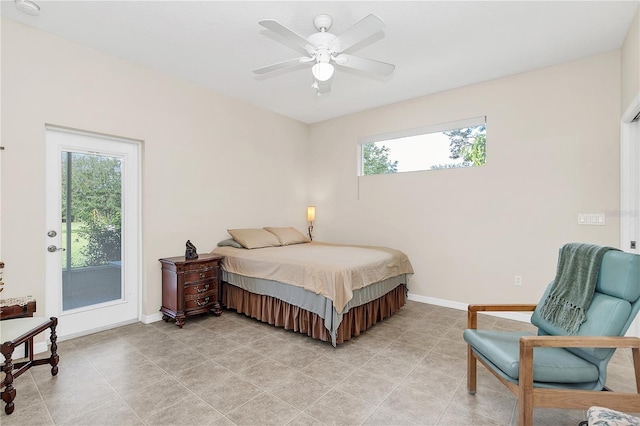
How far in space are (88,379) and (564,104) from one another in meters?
5.13

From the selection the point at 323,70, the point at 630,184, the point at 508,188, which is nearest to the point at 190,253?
the point at 323,70

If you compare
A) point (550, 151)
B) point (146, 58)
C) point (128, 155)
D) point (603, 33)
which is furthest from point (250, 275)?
point (603, 33)

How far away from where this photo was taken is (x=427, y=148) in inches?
172

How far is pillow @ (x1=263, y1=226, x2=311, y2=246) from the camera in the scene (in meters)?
4.55

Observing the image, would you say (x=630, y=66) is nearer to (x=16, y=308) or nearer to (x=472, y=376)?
(x=472, y=376)

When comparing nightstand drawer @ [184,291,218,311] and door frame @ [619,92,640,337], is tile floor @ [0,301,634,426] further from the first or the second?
door frame @ [619,92,640,337]

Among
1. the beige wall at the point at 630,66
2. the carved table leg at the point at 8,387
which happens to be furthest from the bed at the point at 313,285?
the beige wall at the point at 630,66

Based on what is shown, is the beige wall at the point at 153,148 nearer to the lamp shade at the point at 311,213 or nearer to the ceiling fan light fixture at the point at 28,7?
the lamp shade at the point at 311,213

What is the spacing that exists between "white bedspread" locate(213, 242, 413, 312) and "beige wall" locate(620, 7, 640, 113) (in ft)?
8.59

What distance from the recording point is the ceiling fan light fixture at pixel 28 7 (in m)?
2.40

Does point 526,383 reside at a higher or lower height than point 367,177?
lower

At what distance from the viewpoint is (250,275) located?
3.54 m

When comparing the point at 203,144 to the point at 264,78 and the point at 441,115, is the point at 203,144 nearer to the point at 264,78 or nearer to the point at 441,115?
the point at 264,78

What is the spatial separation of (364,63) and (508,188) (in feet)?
7.85
